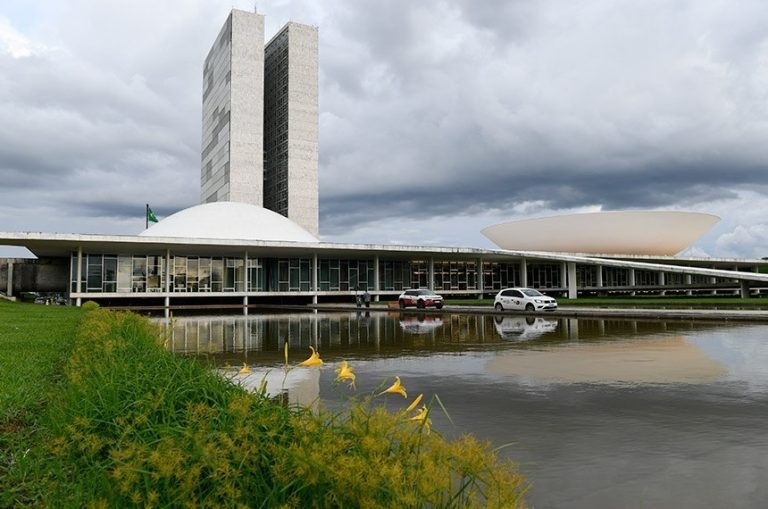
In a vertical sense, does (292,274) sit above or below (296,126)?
below

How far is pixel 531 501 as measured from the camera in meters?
4.66

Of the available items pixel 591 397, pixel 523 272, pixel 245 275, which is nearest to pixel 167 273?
pixel 245 275

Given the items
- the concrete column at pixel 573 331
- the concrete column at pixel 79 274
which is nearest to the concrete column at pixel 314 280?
the concrete column at pixel 79 274

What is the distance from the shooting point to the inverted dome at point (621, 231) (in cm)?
7369

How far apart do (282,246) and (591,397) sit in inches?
1704

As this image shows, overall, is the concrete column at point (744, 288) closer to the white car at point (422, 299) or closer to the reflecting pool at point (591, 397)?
the white car at point (422, 299)

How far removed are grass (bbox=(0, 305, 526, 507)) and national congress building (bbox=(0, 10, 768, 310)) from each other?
145ft

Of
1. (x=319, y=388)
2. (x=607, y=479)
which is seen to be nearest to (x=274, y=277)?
(x=319, y=388)

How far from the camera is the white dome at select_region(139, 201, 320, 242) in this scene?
6034cm

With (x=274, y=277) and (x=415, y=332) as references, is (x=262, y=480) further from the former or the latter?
(x=274, y=277)

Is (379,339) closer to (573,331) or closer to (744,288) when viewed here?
(573,331)

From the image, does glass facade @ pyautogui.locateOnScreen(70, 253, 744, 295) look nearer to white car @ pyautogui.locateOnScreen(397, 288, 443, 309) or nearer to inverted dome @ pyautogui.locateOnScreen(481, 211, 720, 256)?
inverted dome @ pyautogui.locateOnScreen(481, 211, 720, 256)

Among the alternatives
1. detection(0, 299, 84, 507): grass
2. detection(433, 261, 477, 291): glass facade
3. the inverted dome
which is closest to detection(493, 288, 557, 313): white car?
detection(0, 299, 84, 507): grass

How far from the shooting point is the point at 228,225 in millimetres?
61938
